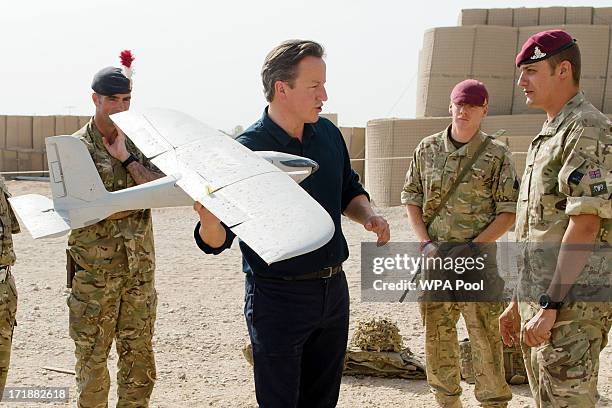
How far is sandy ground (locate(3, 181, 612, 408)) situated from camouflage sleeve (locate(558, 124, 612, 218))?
246 cm

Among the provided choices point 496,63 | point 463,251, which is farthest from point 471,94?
point 496,63

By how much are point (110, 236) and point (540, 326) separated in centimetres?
239

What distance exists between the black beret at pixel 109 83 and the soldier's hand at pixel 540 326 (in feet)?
8.26

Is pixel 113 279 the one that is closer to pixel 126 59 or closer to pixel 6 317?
pixel 6 317

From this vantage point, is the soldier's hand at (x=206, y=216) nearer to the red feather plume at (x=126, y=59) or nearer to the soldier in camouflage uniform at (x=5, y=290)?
the soldier in camouflage uniform at (x=5, y=290)

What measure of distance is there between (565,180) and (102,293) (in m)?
2.54

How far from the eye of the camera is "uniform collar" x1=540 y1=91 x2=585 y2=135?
3119 millimetres

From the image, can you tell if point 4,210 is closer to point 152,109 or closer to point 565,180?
point 152,109

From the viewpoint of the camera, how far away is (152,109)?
3.90 meters

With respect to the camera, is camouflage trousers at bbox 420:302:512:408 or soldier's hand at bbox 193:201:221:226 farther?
camouflage trousers at bbox 420:302:512:408

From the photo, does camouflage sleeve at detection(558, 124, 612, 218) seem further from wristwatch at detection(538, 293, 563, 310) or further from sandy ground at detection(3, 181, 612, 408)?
sandy ground at detection(3, 181, 612, 408)

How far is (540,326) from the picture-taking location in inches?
118

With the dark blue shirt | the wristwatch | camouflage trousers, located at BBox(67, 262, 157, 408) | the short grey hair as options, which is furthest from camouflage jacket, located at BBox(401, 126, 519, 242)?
camouflage trousers, located at BBox(67, 262, 157, 408)

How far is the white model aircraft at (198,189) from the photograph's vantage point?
8.11ft
